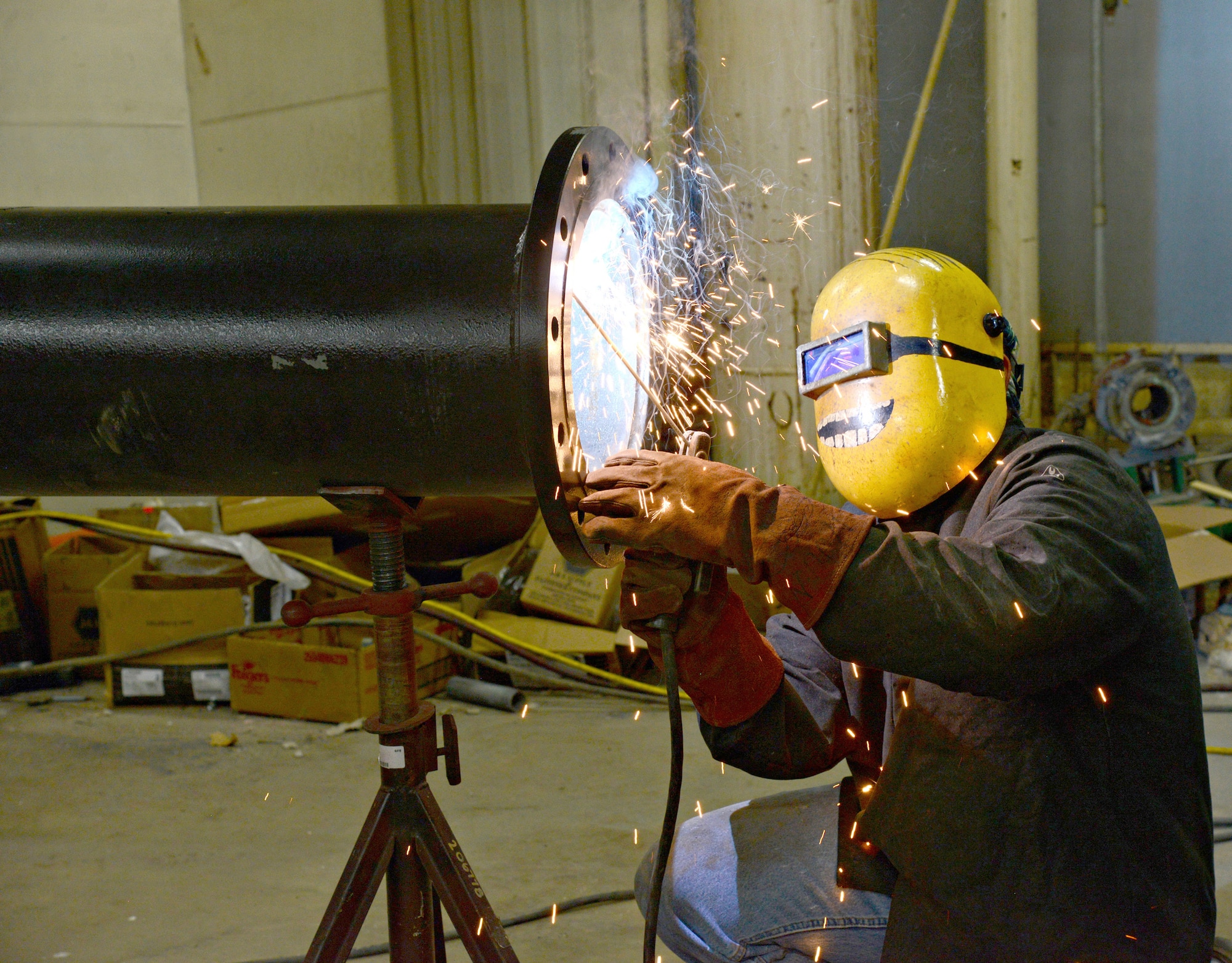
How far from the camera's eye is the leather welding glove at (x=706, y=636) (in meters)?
1.18

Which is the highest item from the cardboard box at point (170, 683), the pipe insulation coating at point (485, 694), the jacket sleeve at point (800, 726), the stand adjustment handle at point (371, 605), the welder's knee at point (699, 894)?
the stand adjustment handle at point (371, 605)

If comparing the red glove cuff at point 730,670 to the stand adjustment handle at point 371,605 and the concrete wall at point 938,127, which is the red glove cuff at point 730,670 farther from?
the concrete wall at point 938,127

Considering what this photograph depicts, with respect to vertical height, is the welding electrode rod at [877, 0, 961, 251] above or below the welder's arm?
above

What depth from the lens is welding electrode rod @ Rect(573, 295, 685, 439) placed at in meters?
1.09

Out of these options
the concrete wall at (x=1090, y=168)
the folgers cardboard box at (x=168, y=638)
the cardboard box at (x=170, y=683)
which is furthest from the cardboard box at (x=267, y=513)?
the concrete wall at (x=1090, y=168)

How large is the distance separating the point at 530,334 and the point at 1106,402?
170 inches

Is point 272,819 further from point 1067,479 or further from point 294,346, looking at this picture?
point 1067,479

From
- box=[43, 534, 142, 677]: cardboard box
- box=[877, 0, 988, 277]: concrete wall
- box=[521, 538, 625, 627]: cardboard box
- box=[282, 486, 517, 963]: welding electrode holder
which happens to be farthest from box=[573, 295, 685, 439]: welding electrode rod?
box=[877, 0, 988, 277]: concrete wall

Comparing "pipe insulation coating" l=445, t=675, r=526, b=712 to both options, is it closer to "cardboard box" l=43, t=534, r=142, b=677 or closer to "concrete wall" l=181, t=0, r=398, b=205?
"cardboard box" l=43, t=534, r=142, b=677

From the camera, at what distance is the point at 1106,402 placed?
451 cm

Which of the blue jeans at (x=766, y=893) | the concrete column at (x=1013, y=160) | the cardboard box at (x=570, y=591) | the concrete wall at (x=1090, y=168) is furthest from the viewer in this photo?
the concrete wall at (x=1090, y=168)

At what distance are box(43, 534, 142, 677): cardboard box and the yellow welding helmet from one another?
3.63 meters

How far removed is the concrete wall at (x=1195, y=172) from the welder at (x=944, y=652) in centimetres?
450

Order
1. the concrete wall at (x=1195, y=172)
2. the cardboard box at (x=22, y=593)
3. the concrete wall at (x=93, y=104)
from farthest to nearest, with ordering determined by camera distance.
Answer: the concrete wall at (x=93, y=104), the concrete wall at (x=1195, y=172), the cardboard box at (x=22, y=593)
